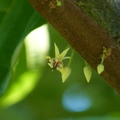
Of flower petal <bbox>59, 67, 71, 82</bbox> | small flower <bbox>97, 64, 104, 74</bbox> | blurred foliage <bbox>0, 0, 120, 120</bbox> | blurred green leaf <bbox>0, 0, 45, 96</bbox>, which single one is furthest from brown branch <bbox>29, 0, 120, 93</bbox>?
blurred foliage <bbox>0, 0, 120, 120</bbox>

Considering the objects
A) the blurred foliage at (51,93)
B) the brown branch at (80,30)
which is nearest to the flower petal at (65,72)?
the brown branch at (80,30)

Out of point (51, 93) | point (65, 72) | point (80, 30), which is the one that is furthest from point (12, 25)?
point (51, 93)

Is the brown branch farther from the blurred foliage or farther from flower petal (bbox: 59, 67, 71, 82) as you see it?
the blurred foliage

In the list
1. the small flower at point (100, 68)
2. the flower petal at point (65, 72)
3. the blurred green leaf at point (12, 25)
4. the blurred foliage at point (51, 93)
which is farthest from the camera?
the blurred foliage at point (51, 93)

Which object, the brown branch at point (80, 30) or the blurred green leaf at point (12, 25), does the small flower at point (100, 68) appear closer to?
the brown branch at point (80, 30)

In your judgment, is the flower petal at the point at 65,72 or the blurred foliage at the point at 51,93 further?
the blurred foliage at the point at 51,93
